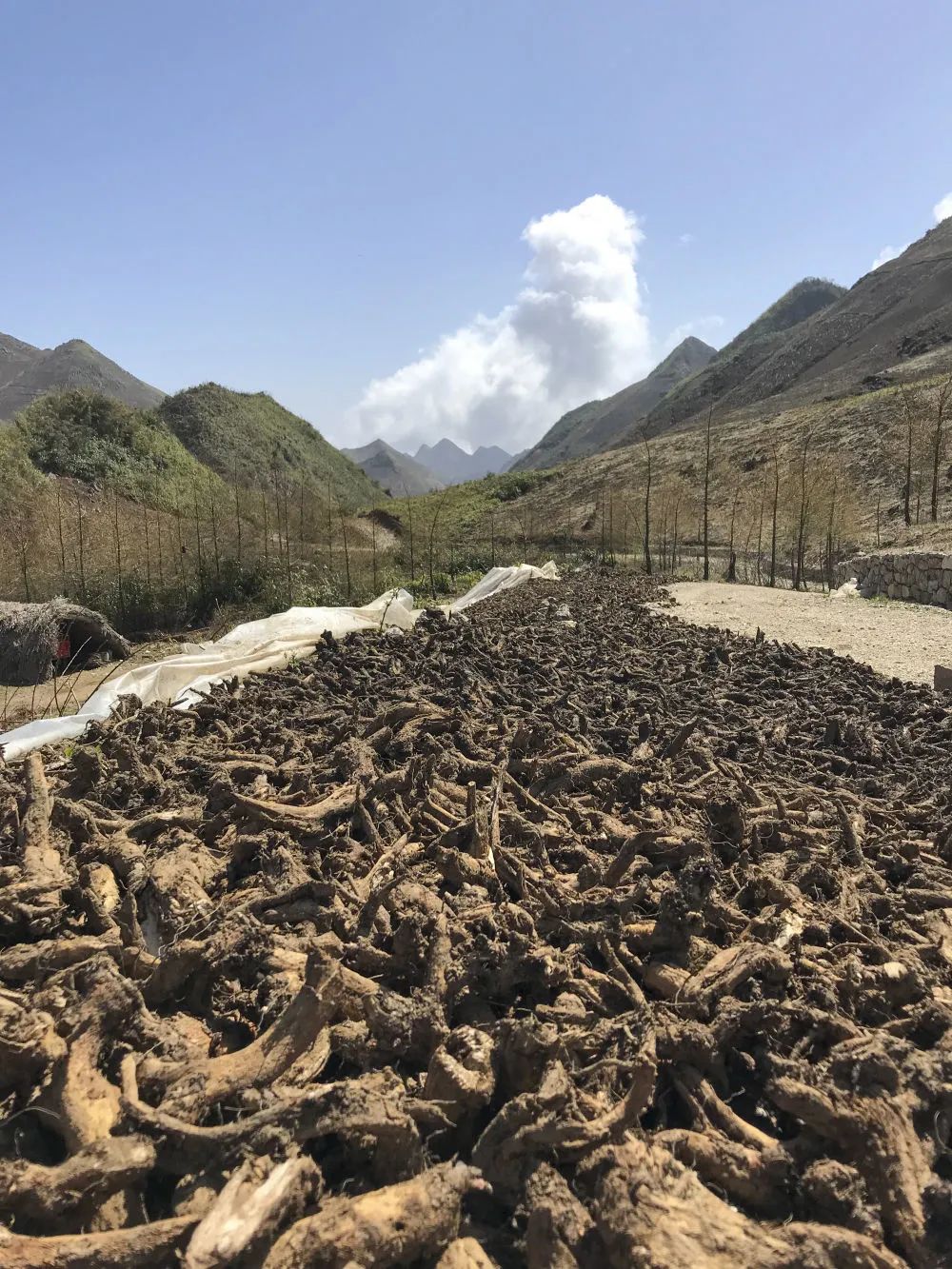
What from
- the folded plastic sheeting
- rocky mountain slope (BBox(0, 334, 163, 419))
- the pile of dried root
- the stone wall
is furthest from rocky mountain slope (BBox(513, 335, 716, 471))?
the pile of dried root

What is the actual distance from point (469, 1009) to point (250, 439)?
3772cm

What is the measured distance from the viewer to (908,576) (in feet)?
46.7

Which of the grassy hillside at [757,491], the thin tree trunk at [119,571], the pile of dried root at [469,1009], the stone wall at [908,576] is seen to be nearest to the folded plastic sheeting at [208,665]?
the pile of dried root at [469,1009]

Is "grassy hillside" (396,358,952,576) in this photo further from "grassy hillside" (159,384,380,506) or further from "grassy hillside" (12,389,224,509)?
"grassy hillside" (12,389,224,509)

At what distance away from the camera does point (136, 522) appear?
50.6 feet

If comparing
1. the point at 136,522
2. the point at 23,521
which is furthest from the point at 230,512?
the point at 23,521

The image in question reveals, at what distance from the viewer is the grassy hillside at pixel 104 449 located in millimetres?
20594

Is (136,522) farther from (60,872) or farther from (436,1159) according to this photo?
(436,1159)

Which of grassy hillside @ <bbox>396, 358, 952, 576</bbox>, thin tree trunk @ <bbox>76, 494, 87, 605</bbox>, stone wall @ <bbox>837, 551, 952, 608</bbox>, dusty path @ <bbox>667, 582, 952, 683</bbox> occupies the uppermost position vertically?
grassy hillside @ <bbox>396, 358, 952, 576</bbox>

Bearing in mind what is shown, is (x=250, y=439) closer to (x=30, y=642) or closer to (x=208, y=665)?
(x=30, y=642)

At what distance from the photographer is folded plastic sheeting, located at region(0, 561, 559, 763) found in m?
5.22

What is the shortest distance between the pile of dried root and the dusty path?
198 inches

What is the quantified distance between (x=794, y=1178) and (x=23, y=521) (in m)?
16.7

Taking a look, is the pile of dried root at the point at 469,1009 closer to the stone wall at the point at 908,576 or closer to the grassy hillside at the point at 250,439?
the stone wall at the point at 908,576
